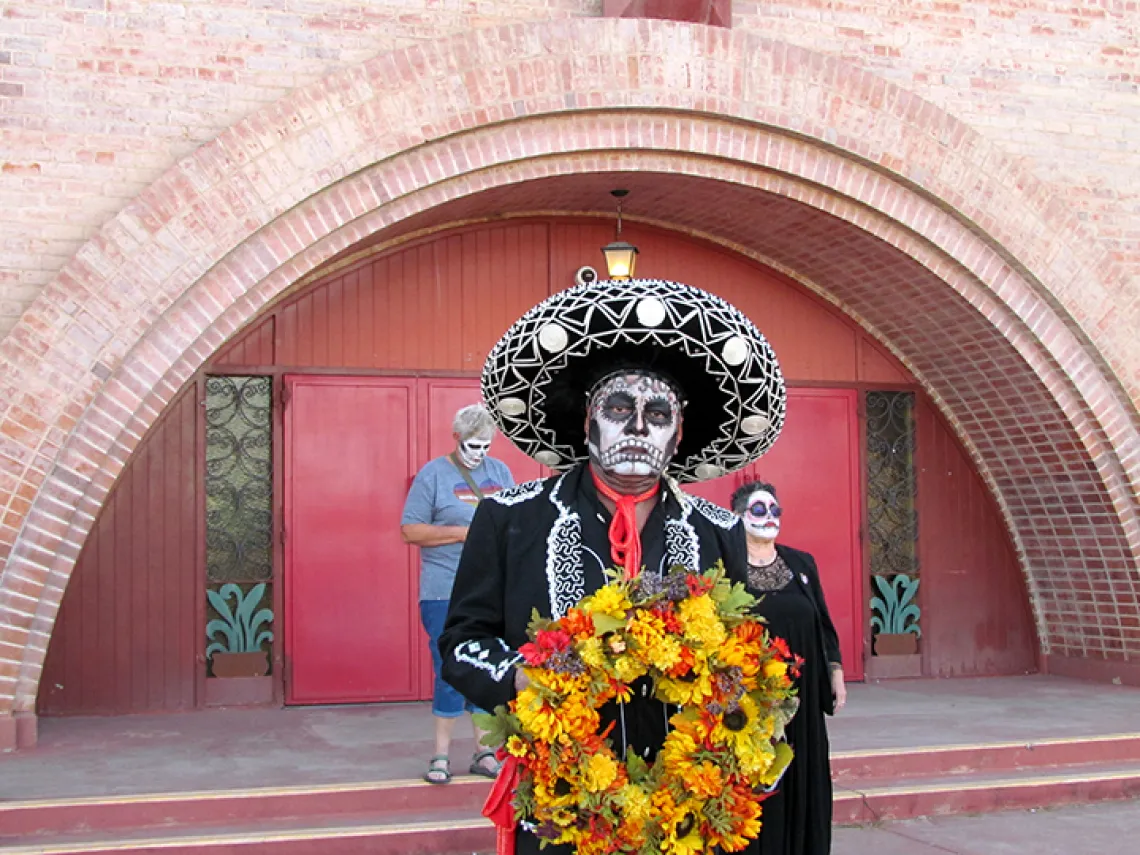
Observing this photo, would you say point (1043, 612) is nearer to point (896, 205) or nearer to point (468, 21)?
point (896, 205)

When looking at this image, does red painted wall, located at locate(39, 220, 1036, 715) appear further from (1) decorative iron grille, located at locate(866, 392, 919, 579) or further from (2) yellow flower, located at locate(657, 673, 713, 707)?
(2) yellow flower, located at locate(657, 673, 713, 707)

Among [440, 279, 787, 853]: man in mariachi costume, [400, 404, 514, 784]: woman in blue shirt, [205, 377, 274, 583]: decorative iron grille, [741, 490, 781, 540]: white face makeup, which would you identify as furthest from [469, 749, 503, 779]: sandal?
[440, 279, 787, 853]: man in mariachi costume

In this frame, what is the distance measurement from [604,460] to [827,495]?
756 cm

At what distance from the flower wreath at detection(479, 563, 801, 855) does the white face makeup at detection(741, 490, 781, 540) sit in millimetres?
2922

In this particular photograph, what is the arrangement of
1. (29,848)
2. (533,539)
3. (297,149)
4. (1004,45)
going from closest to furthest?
1. (533,539)
2. (29,848)
3. (297,149)
4. (1004,45)

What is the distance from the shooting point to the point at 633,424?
336 cm

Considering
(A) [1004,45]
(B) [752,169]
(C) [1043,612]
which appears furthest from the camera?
(C) [1043,612]

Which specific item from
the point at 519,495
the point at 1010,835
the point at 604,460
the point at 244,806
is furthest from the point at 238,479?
the point at 604,460

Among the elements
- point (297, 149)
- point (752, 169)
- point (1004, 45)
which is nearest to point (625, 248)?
point (752, 169)

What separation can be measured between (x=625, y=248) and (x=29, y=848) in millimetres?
5167

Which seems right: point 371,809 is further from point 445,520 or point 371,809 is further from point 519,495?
A: point 519,495

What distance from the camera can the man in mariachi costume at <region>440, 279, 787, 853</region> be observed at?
325cm

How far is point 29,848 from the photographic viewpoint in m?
5.93

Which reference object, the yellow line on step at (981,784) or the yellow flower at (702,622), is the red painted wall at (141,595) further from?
the yellow flower at (702,622)
